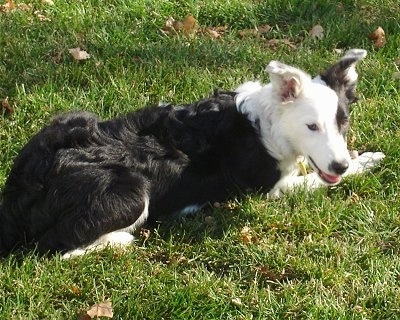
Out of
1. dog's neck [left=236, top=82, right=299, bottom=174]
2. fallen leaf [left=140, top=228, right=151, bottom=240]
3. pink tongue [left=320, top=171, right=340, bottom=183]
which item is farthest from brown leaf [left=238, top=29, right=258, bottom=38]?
fallen leaf [left=140, top=228, right=151, bottom=240]

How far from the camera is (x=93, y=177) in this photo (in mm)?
4215

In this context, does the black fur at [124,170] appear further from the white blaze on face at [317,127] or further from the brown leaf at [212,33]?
the brown leaf at [212,33]

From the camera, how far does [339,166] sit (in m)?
4.37

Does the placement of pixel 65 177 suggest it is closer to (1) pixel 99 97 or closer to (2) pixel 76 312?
(2) pixel 76 312

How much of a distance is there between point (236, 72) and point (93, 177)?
220cm

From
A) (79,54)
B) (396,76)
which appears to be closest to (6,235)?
(79,54)

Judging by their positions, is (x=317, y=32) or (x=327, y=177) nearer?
(x=327, y=177)

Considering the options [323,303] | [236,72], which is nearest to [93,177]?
[323,303]

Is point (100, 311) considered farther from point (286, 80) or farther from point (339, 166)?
point (286, 80)

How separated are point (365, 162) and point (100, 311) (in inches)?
87.5

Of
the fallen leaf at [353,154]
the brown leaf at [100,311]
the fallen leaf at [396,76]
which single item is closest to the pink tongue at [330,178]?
the fallen leaf at [353,154]

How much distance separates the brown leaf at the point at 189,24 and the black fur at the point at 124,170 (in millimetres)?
1839

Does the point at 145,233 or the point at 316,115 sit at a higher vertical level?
the point at 316,115

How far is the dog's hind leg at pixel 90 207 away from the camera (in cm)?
416
